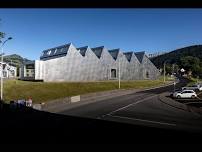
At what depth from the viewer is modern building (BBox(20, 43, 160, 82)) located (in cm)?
10588

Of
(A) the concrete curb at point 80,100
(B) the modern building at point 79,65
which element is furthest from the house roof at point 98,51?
(A) the concrete curb at point 80,100

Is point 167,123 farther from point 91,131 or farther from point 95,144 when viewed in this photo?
point 95,144

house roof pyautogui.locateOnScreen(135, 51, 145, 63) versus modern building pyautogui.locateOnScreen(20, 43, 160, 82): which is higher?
house roof pyautogui.locateOnScreen(135, 51, 145, 63)

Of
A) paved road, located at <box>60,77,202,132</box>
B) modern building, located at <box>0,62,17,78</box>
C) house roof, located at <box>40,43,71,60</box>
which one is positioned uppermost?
house roof, located at <box>40,43,71,60</box>

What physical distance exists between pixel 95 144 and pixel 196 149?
17.9 ft

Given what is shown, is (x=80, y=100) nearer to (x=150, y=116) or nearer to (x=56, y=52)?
(x=150, y=116)

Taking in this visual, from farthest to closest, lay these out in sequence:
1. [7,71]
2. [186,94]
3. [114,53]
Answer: [7,71] < [114,53] < [186,94]

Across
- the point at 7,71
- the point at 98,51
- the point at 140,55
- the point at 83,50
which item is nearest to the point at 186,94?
the point at 83,50

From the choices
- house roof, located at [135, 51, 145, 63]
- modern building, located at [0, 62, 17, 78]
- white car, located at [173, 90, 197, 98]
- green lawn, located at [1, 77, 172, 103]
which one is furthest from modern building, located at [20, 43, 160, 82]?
white car, located at [173, 90, 197, 98]

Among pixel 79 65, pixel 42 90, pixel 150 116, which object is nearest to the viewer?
pixel 150 116

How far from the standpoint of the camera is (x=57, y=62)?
108m

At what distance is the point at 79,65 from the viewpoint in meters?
115

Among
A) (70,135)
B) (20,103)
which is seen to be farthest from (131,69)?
(70,135)

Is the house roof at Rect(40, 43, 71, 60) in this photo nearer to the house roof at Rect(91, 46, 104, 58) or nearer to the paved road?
the house roof at Rect(91, 46, 104, 58)
